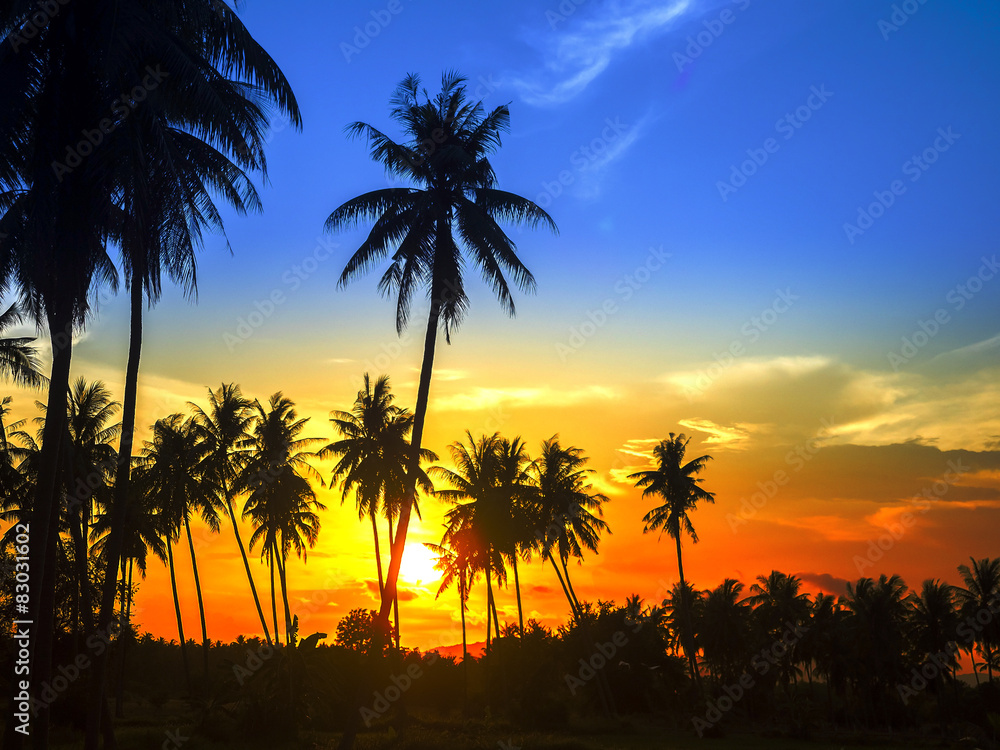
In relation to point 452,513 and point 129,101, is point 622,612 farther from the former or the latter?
point 129,101

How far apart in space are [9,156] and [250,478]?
33553 millimetres

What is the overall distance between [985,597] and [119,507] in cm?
6776

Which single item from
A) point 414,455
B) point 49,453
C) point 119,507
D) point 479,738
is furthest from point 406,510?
point 479,738

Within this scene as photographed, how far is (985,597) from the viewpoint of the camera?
6175 cm

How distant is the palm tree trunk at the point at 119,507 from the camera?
1722cm

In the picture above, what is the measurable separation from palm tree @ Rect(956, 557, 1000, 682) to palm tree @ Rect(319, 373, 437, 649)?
47.9 metres

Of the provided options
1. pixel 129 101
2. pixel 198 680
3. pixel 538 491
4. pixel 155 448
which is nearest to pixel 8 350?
pixel 155 448

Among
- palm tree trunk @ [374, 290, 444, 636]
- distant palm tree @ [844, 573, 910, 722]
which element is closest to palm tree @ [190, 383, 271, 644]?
palm tree trunk @ [374, 290, 444, 636]

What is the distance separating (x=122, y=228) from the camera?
14305mm

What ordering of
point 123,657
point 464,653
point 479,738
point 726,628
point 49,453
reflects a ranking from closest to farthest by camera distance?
point 49,453 → point 479,738 → point 123,657 → point 464,653 → point 726,628

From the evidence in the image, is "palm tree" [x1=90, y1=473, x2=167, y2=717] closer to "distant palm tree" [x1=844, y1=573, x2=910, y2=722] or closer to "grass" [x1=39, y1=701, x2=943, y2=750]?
"grass" [x1=39, y1=701, x2=943, y2=750]

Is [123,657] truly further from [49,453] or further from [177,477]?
[49,453]

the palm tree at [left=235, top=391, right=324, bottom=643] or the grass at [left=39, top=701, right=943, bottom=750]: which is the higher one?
the palm tree at [left=235, top=391, right=324, bottom=643]

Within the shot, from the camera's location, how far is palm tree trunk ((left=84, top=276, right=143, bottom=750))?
1722 centimetres
